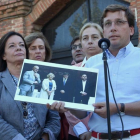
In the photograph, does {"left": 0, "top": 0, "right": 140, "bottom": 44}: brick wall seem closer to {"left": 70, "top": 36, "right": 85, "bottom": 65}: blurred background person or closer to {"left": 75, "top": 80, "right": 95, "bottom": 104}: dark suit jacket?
{"left": 70, "top": 36, "right": 85, "bottom": 65}: blurred background person

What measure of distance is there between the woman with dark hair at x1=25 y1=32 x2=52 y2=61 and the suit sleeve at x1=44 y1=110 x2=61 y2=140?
1.02 metres

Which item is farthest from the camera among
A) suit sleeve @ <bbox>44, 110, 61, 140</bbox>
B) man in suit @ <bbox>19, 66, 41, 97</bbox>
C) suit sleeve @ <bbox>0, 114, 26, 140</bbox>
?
suit sleeve @ <bbox>44, 110, 61, 140</bbox>

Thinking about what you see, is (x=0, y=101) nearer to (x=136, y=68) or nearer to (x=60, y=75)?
(x=60, y=75)

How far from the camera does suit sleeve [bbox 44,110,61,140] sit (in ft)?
11.3

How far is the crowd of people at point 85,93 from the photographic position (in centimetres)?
263

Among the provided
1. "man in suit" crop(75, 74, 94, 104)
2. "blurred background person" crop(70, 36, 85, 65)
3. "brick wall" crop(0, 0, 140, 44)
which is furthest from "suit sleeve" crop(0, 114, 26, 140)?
"brick wall" crop(0, 0, 140, 44)

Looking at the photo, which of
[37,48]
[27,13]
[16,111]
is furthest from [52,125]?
[27,13]

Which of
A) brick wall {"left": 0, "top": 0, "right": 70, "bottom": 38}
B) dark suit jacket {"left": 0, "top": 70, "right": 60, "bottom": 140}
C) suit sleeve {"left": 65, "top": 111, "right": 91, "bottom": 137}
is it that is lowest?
suit sleeve {"left": 65, "top": 111, "right": 91, "bottom": 137}

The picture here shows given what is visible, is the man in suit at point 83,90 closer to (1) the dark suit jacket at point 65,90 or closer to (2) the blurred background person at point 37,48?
(1) the dark suit jacket at point 65,90

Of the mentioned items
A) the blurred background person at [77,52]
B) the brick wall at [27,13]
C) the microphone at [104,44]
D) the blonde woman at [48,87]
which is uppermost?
the brick wall at [27,13]

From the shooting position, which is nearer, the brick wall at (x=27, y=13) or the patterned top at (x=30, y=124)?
the patterned top at (x=30, y=124)

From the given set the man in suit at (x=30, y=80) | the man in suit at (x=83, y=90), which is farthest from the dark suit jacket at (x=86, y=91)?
the man in suit at (x=30, y=80)

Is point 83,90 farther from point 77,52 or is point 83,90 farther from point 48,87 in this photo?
point 77,52

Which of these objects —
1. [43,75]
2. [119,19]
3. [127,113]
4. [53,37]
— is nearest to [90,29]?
[119,19]
